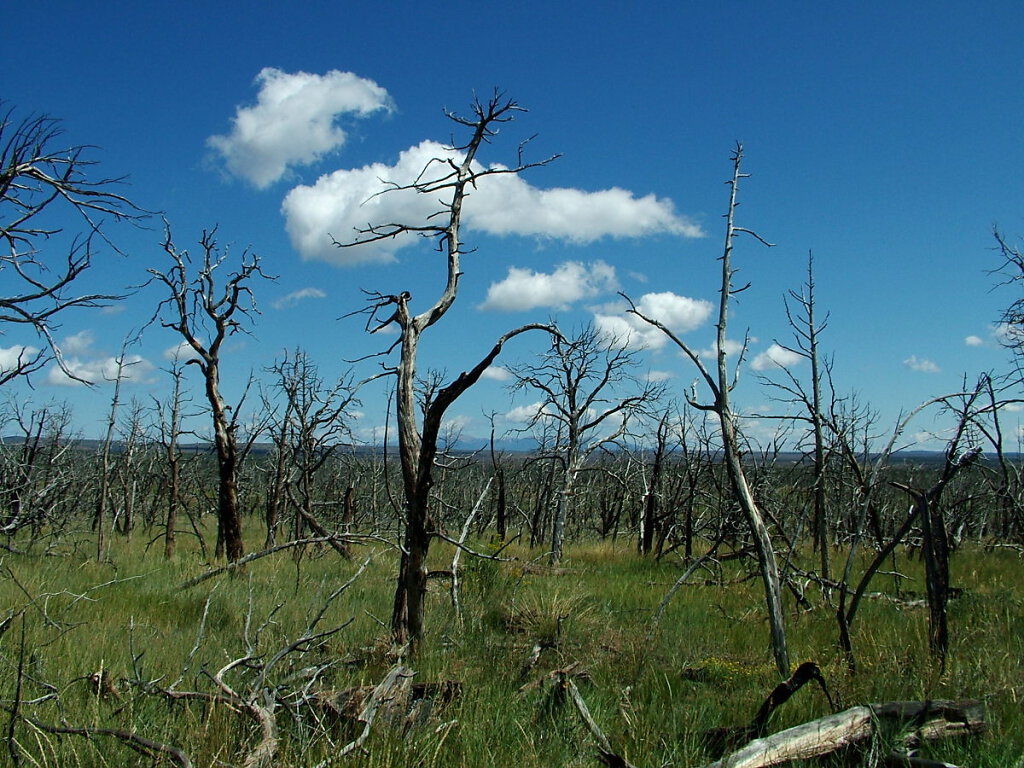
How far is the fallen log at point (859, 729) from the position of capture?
384 cm

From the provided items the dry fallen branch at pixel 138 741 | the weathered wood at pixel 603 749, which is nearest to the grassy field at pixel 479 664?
the dry fallen branch at pixel 138 741

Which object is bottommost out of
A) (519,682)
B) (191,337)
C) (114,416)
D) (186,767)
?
(519,682)

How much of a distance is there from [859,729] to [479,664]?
3003 millimetres

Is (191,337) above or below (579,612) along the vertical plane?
above

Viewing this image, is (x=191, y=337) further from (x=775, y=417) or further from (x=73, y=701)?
(x=775, y=417)

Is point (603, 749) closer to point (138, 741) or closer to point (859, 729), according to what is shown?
point (859, 729)

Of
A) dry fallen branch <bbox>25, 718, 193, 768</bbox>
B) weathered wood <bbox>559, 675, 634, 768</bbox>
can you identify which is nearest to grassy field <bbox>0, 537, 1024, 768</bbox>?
dry fallen branch <bbox>25, 718, 193, 768</bbox>

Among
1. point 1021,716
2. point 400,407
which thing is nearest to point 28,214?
point 400,407

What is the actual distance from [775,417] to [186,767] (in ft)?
18.0

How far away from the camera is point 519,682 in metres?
5.71

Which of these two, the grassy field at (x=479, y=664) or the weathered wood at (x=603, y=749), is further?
the grassy field at (x=479, y=664)

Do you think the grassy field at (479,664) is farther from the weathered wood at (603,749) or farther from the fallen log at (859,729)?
the weathered wood at (603,749)

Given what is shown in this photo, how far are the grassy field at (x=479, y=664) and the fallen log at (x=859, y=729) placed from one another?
0.42 feet

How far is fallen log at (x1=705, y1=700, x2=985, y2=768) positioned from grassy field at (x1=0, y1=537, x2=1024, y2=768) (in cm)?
13
